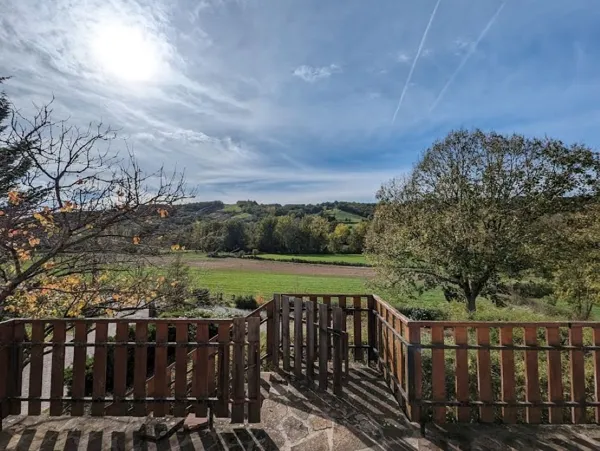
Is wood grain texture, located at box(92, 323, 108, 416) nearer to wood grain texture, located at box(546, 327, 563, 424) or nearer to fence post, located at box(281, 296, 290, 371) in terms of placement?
fence post, located at box(281, 296, 290, 371)

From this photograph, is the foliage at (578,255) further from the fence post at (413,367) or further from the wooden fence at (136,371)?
the wooden fence at (136,371)

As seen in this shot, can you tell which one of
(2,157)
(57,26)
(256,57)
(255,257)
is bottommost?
(255,257)

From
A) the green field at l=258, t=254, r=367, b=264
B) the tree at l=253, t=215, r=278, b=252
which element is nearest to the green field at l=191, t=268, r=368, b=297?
the green field at l=258, t=254, r=367, b=264

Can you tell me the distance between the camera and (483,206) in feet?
42.4

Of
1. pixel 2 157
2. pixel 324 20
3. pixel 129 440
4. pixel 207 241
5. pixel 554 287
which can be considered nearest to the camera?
pixel 129 440

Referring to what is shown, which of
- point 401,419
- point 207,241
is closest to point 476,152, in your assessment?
point 207,241

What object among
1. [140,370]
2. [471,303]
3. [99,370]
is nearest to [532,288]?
[471,303]

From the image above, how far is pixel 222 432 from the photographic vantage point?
302 cm

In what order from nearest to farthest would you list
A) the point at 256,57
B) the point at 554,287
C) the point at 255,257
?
the point at 256,57
the point at 554,287
the point at 255,257

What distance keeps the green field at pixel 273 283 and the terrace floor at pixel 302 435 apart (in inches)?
811

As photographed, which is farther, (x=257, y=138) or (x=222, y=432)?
(x=257, y=138)

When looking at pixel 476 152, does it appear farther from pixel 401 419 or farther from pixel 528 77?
pixel 401 419

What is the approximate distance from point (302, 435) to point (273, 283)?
26844 mm

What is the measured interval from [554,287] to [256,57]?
46.7ft
